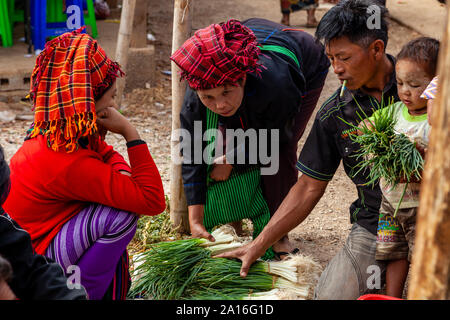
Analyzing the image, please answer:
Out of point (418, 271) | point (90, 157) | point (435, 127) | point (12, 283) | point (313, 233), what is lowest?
point (313, 233)

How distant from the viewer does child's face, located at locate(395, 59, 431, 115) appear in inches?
94.8

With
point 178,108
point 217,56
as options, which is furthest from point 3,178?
point 178,108

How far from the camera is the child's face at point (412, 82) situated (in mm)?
2408

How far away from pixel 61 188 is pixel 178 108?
116 centimetres

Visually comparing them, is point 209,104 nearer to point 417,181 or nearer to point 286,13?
point 417,181

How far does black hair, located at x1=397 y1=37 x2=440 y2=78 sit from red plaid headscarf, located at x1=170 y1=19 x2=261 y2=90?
32.0 inches

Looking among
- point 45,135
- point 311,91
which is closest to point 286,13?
point 311,91

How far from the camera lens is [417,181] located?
2.48 metres

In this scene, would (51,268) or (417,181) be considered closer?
(51,268)

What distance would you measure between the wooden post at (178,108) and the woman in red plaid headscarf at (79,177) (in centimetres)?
65

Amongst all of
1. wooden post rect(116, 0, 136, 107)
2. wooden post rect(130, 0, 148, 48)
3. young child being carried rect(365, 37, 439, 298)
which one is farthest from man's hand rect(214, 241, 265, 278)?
wooden post rect(130, 0, 148, 48)

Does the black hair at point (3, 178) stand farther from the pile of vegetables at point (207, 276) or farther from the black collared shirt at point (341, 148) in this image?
the black collared shirt at point (341, 148)

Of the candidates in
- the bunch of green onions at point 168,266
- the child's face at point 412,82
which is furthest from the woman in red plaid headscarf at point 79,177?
the child's face at point 412,82

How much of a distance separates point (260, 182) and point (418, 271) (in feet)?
7.24
